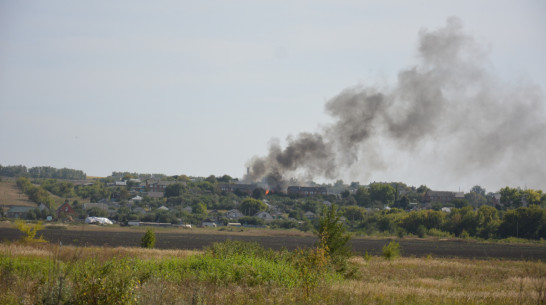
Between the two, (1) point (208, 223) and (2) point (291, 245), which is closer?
(2) point (291, 245)

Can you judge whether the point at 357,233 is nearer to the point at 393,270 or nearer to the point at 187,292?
the point at 393,270

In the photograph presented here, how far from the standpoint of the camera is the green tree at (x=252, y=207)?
155m

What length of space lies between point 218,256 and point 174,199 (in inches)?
5701

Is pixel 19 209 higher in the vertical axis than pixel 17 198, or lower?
lower

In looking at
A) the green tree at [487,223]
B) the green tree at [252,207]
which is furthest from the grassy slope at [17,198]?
the green tree at [487,223]

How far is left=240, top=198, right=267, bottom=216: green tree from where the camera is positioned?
155m

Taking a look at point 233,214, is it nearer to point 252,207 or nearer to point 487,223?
point 252,207

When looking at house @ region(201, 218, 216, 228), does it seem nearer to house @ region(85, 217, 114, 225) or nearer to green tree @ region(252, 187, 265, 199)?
house @ region(85, 217, 114, 225)

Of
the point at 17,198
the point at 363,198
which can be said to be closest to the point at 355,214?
A: the point at 363,198

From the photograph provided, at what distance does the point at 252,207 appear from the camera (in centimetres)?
15550

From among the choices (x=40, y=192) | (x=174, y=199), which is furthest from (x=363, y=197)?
(x=40, y=192)

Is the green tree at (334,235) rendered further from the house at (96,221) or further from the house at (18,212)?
the house at (18,212)

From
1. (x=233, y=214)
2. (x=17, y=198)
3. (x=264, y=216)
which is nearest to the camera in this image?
(x=264, y=216)

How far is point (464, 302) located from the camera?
2045 cm
